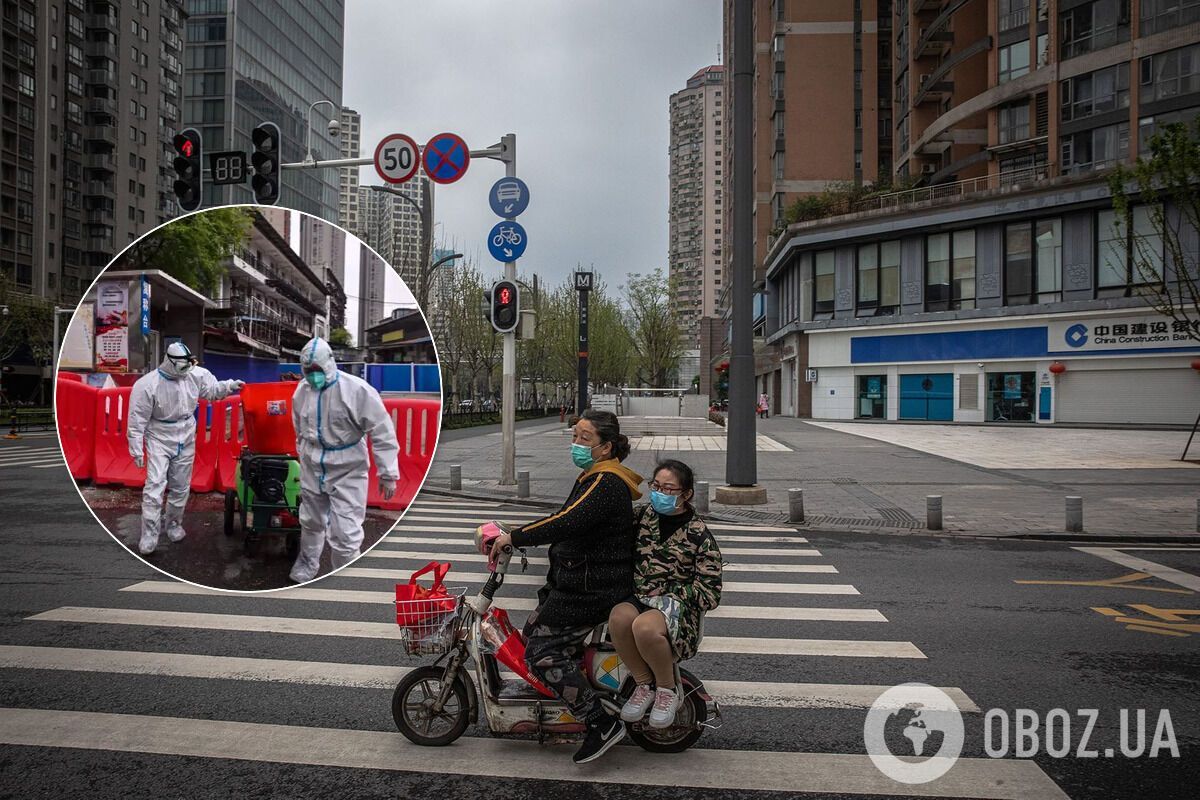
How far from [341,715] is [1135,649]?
503cm

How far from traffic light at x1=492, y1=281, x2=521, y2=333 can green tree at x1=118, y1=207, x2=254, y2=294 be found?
437 inches

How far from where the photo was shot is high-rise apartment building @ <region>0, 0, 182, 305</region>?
5134cm

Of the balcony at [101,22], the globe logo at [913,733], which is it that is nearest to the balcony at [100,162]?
the balcony at [101,22]

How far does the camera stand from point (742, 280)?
12.8 metres

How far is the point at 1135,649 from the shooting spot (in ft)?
18.5

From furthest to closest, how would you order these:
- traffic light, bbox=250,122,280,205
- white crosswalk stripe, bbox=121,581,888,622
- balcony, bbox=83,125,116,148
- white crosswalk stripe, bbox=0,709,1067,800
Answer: balcony, bbox=83,125,116,148, white crosswalk stripe, bbox=121,581,888,622, white crosswalk stripe, bbox=0,709,1067,800, traffic light, bbox=250,122,280,205

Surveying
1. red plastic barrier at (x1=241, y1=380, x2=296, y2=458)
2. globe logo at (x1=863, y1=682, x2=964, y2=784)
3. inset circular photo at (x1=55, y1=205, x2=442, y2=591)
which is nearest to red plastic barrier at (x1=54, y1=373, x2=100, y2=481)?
inset circular photo at (x1=55, y1=205, x2=442, y2=591)

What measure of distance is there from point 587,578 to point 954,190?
127ft

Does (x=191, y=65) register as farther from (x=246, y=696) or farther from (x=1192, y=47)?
(x=246, y=696)

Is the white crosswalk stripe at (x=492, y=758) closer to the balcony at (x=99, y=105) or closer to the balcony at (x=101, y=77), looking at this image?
the balcony at (x=99, y=105)

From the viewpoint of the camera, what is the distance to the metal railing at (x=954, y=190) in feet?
117

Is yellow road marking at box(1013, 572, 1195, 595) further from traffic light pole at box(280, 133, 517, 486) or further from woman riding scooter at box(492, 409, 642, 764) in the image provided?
traffic light pole at box(280, 133, 517, 486)

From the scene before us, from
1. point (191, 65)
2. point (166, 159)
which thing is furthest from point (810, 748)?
point (166, 159)

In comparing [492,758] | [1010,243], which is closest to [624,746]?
[492,758]
